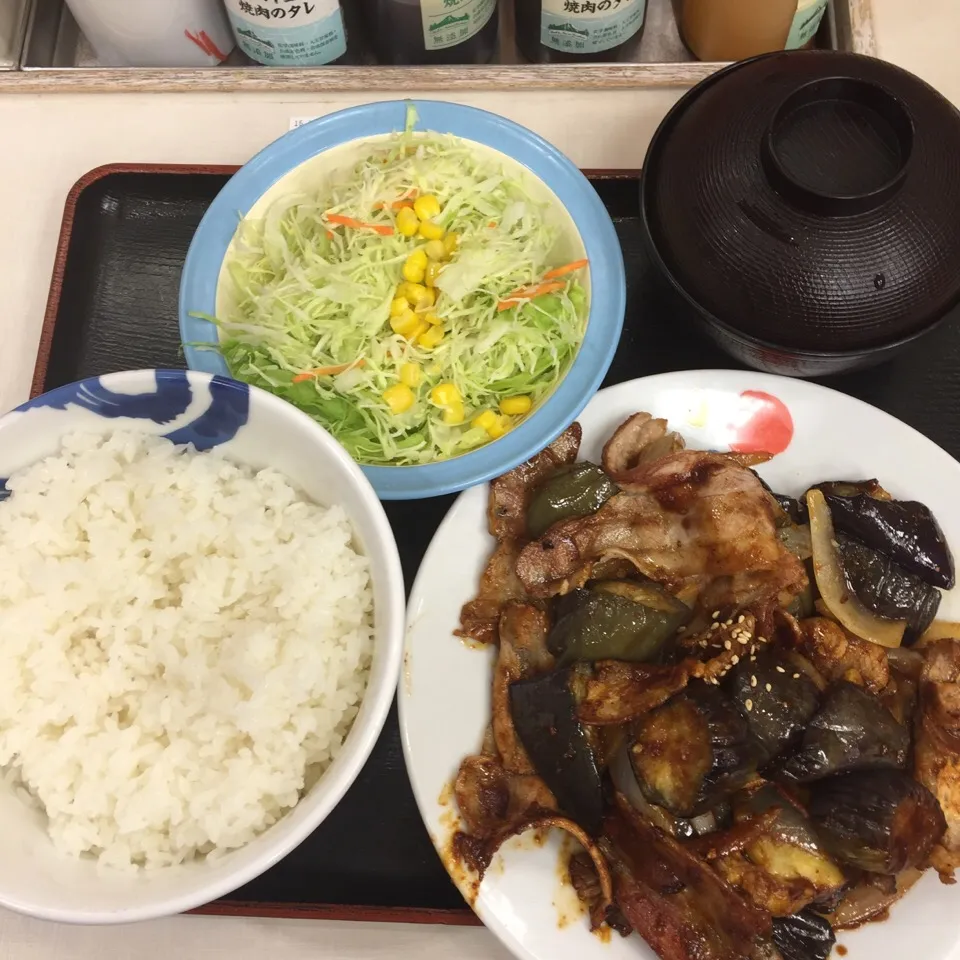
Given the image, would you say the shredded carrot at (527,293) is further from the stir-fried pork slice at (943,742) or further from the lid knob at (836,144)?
the stir-fried pork slice at (943,742)

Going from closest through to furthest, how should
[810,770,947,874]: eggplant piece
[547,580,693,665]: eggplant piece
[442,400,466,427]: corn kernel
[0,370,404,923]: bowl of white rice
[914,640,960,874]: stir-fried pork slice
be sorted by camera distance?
[0,370,404,923]: bowl of white rice, [810,770,947,874]: eggplant piece, [914,640,960,874]: stir-fried pork slice, [547,580,693,665]: eggplant piece, [442,400,466,427]: corn kernel

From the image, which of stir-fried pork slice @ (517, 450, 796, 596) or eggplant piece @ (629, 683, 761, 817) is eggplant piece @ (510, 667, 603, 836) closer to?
eggplant piece @ (629, 683, 761, 817)

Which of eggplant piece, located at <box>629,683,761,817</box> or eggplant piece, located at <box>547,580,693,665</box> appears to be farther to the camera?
eggplant piece, located at <box>547,580,693,665</box>

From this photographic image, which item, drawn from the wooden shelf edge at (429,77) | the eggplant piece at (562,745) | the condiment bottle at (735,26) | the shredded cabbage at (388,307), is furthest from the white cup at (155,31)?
the eggplant piece at (562,745)

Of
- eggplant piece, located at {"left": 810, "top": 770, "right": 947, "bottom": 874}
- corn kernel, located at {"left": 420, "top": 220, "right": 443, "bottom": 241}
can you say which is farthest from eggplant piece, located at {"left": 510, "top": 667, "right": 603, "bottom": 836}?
corn kernel, located at {"left": 420, "top": 220, "right": 443, "bottom": 241}

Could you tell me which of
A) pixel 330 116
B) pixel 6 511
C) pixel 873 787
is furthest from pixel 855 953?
pixel 330 116

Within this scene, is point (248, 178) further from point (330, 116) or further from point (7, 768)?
point (7, 768)

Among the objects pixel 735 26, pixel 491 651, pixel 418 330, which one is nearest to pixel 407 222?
pixel 418 330
